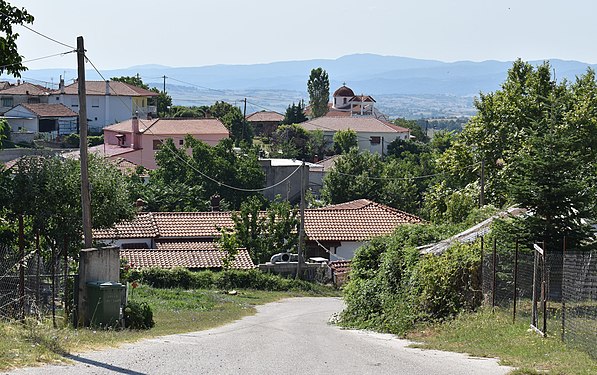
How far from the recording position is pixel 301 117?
141 metres

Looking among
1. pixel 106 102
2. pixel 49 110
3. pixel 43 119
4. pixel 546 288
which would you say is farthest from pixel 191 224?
pixel 106 102

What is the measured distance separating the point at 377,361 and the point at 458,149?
38729 millimetres

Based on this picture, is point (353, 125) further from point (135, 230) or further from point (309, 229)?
point (135, 230)

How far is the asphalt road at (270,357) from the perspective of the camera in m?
14.1

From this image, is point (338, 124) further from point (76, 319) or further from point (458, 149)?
point (76, 319)

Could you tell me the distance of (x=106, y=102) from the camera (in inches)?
4437

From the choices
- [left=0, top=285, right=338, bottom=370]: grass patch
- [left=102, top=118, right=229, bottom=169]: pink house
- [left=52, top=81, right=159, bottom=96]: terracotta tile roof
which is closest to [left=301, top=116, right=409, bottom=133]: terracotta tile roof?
[left=52, top=81, right=159, bottom=96]: terracotta tile roof

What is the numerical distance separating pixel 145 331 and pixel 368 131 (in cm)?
10620

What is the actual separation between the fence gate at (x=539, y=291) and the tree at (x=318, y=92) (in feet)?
478

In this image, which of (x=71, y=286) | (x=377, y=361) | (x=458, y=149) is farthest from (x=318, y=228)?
(x=377, y=361)

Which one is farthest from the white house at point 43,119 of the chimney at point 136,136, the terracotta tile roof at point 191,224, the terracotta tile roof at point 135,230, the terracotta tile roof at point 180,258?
the terracotta tile roof at point 180,258

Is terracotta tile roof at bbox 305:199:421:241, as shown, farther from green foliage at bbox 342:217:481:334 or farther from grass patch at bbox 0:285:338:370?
green foliage at bbox 342:217:481:334

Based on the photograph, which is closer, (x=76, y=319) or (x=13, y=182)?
(x=76, y=319)

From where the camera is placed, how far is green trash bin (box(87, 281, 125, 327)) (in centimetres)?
2031
